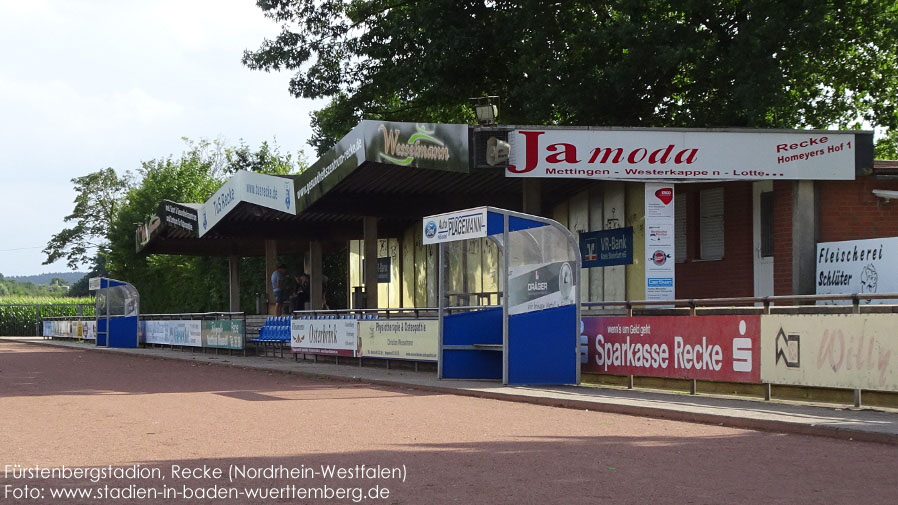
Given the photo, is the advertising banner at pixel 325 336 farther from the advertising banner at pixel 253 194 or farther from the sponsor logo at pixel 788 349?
the sponsor logo at pixel 788 349

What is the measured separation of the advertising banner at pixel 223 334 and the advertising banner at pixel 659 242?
13151mm

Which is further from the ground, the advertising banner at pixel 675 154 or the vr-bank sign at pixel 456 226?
the advertising banner at pixel 675 154

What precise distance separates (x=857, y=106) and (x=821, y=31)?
6.13 m

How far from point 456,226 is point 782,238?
718cm

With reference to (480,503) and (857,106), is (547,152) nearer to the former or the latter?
(480,503)

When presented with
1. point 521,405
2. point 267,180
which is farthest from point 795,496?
point 267,180

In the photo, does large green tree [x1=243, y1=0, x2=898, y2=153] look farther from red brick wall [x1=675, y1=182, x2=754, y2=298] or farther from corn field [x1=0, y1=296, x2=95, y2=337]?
corn field [x1=0, y1=296, x2=95, y2=337]

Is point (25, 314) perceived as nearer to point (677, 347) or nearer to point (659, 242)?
point (659, 242)

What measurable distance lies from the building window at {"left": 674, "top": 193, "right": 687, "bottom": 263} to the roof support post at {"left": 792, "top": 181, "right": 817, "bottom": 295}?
3.43 metres

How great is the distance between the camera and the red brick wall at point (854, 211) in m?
22.5

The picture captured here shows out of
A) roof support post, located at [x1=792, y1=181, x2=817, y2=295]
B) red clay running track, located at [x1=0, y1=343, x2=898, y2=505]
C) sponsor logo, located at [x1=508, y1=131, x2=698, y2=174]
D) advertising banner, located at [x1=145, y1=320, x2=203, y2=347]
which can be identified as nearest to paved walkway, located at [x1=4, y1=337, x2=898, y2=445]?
red clay running track, located at [x1=0, y1=343, x2=898, y2=505]

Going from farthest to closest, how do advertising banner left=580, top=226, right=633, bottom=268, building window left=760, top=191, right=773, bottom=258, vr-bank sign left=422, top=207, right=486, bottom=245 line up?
advertising banner left=580, top=226, right=633, bottom=268 < building window left=760, top=191, right=773, bottom=258 < vr-bank sign left=422, top=207, right=486, bottom=245

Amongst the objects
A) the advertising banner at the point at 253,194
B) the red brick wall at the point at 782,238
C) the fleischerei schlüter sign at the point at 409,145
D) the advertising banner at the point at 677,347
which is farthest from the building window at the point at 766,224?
the advertising banner at the point at 253,194

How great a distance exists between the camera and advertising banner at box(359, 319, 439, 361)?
21188 millimetres
